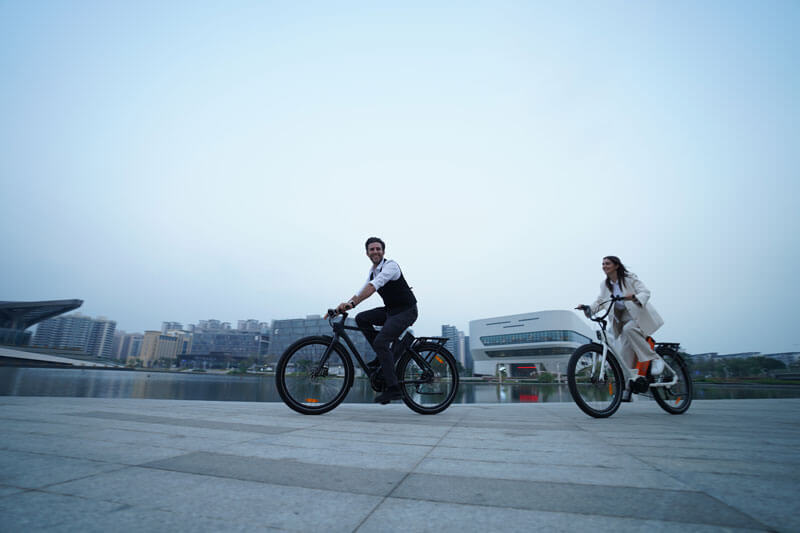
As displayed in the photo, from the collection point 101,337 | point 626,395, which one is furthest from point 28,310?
point 101,337

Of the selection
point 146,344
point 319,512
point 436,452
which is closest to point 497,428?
point 436,452

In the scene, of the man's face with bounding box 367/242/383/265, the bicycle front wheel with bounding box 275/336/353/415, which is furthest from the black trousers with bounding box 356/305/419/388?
the man's face with bounding box 367/242/383/265

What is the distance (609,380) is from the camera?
4430 mm

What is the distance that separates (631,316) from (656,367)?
67 centimetres

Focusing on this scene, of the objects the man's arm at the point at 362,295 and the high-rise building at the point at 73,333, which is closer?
the man's arm at the point at 362,295

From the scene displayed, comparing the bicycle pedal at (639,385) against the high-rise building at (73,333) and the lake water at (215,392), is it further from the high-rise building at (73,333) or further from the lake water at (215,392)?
the high-rise building at (73,333)

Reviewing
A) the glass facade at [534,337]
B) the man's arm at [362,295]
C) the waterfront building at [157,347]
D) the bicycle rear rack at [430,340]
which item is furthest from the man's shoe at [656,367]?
the waterfront building at [157,347]

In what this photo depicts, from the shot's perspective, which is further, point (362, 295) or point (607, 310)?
point (607, 310)

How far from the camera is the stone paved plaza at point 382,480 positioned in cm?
105

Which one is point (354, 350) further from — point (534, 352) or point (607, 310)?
point (534, 352)

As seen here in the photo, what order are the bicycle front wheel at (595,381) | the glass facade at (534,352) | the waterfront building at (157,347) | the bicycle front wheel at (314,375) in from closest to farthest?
the bicycle front wheel at (314,375), the bicycle front wheel at (595,381), the glass facade at (534,352), the waterfront building at (157,347)

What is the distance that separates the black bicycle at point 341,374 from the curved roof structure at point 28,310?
304 feet

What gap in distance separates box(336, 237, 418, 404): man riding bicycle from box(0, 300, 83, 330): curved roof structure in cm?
9288

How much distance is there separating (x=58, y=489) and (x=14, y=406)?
11.6ft
